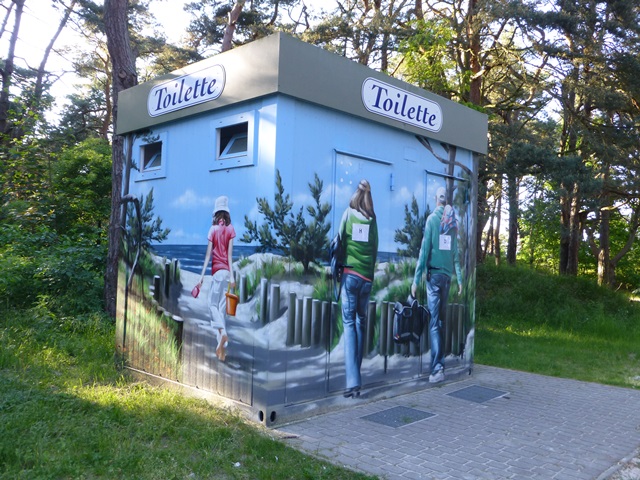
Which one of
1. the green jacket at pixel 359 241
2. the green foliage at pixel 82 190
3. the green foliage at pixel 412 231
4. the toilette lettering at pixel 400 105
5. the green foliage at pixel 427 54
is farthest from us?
the green foliage at pixel 82 190

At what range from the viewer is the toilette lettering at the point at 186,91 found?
20.7 ft

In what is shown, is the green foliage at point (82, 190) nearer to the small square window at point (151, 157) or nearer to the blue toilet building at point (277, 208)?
the small square window at point (151, 157)

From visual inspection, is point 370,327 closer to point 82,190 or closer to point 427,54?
point 427,54

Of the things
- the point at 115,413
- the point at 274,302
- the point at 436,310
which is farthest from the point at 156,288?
the point at 436,310

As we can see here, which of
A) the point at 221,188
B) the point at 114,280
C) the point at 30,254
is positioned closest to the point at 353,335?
the point at 221,188

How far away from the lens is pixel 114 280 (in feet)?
33.2

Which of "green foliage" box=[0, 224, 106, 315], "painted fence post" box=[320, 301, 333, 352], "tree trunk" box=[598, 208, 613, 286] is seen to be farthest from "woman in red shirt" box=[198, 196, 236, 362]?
"tree trunk" box=[598, 208, 613, 286]

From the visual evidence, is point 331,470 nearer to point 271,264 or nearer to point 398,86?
point 271,264

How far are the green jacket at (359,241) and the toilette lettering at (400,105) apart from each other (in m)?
1.30

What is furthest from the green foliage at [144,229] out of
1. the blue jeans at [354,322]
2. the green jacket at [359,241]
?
the blue jeans at [354,322]

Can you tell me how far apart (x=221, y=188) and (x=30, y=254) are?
7.03 m

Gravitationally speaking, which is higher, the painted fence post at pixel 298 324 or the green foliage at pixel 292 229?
the green foliage at pixel 292 229

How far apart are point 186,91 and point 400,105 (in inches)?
102

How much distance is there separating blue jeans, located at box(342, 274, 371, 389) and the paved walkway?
38cm
